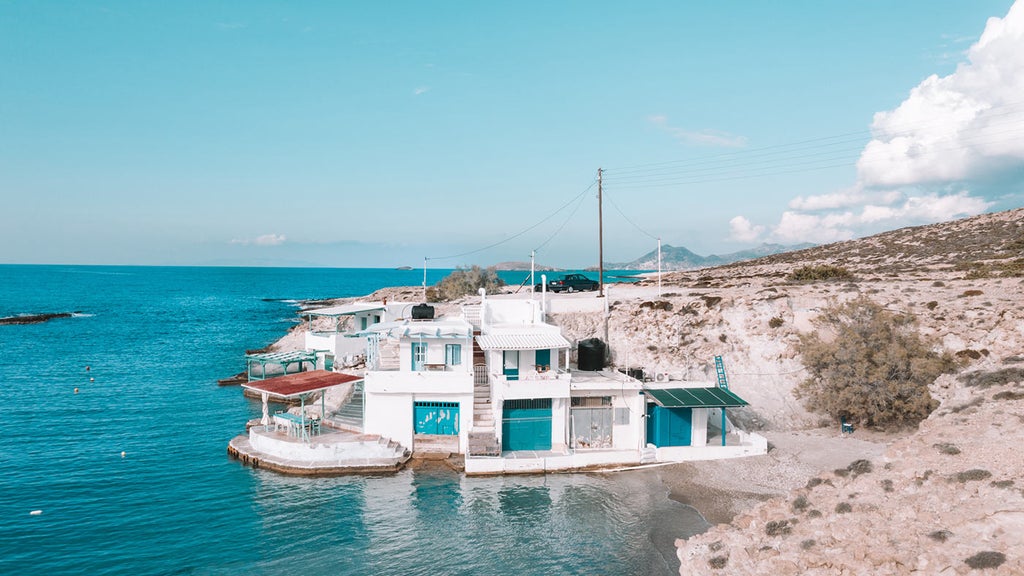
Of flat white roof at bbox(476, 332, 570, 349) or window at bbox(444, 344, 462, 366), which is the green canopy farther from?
window at bbox(444, 344, 462, 366)

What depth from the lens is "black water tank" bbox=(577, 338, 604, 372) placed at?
32375 millimetres

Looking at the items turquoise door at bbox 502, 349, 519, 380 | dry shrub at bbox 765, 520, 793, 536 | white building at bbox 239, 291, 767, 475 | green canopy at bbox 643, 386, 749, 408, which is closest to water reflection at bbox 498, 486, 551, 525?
white building at bbox 239, 291, 767, 475

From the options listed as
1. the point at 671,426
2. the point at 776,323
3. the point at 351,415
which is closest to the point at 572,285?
the point at 776,323

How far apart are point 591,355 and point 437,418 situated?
32.2ft

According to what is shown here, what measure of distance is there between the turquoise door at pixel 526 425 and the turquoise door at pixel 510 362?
2495 millimetres

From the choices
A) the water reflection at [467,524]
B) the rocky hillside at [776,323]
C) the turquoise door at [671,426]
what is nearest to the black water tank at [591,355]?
the rocky hillside at [776,323]

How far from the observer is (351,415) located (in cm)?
2967

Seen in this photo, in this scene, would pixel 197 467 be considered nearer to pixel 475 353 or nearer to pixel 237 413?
pixel 237 413

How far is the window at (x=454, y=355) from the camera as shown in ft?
96.9

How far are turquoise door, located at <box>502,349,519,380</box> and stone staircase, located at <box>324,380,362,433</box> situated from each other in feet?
25.4

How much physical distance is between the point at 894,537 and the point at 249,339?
238ft

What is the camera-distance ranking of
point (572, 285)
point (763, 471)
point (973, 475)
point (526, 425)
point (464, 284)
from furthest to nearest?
point (464, 284) < point (572, 285) < point (526, 425) < point (763, 471) < point (973, 475)

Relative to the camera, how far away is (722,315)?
37.3m

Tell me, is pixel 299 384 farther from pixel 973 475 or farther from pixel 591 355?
pixel 973 475
